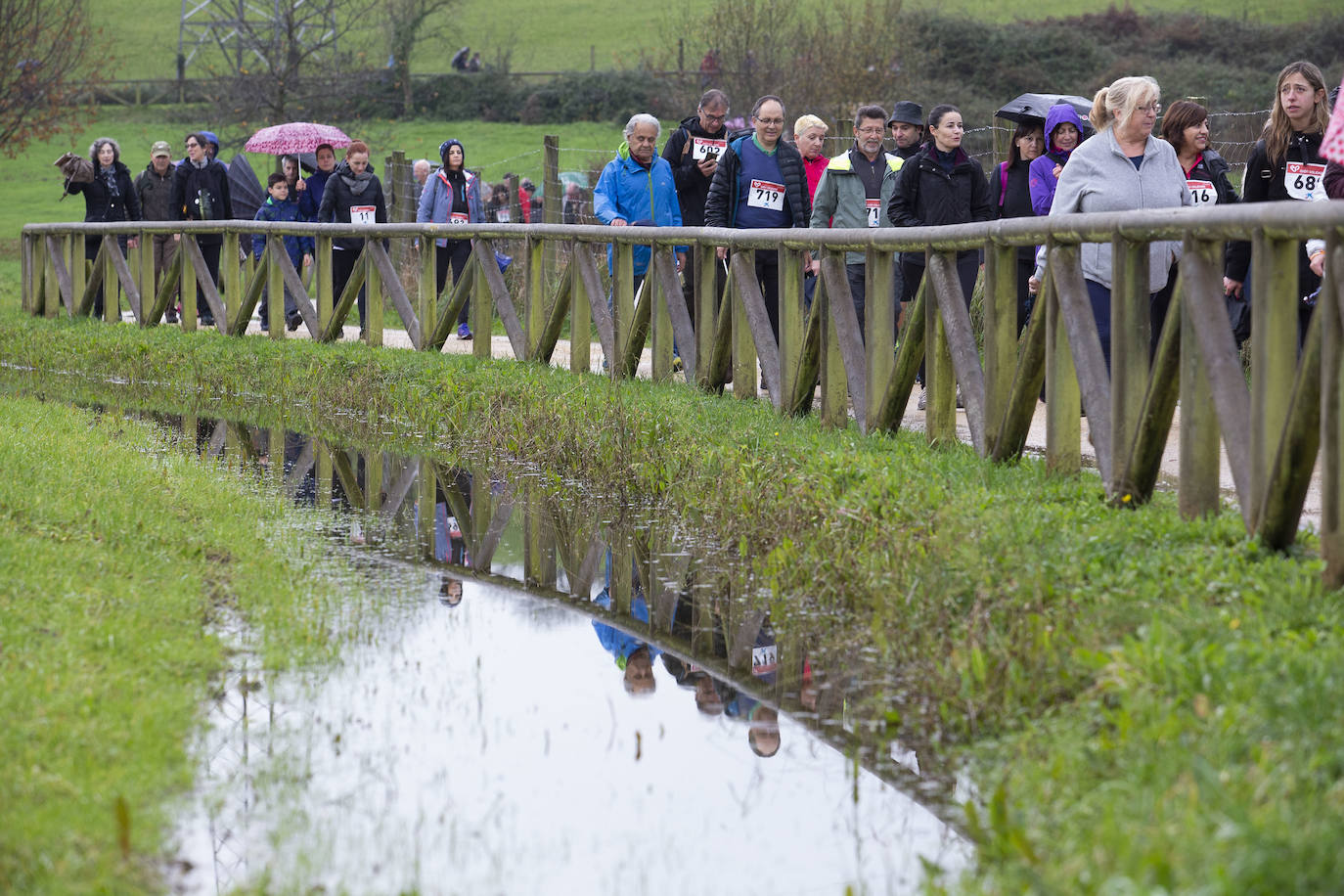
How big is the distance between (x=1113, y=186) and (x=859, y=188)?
11.3 ft

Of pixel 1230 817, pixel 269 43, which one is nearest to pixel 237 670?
pixel 1230 817

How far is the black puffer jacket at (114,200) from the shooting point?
59.9ft

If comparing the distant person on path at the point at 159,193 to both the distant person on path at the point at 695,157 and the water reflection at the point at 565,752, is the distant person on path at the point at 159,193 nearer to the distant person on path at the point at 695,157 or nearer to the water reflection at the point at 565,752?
the distant person on path at the point at 695,157

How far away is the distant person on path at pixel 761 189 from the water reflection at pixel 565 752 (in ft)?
11.8

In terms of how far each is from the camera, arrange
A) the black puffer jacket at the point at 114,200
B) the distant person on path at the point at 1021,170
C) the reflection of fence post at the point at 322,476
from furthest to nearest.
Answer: the black puffer jacket at the point at 114,200 → the distant person on path at the point at 1021,170 → the reflection of fence post at the point at 322,476

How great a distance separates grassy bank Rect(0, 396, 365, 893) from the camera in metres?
3.88

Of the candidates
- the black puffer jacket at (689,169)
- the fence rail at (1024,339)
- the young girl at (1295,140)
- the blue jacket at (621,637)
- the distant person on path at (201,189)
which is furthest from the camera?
the distant person on path at (201,189)

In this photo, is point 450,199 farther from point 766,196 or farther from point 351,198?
point 766,196

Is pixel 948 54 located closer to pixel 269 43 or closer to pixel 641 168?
pixel 269 43

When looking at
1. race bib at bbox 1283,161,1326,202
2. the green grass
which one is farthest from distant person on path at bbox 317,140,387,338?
the green grass

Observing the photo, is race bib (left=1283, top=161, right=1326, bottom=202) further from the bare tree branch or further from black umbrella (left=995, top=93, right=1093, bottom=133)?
the bare tree branch

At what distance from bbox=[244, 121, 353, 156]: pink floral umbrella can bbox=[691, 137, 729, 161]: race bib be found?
11400 millimetres

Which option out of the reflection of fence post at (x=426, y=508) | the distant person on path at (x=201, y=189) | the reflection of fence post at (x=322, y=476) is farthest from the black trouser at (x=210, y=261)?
the reflection of fence post at (x=426, y=508)

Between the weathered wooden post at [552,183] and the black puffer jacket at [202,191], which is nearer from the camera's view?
the weathered wooden post at [552,183]
